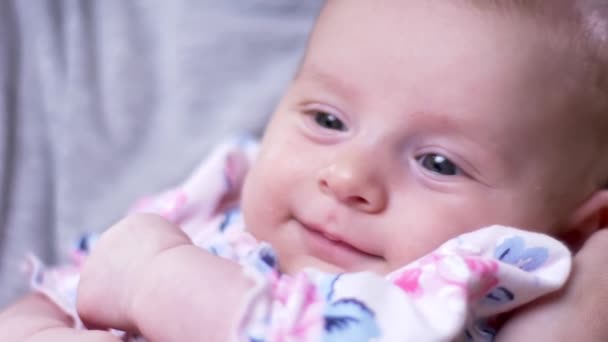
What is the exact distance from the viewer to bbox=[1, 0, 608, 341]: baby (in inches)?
38.1

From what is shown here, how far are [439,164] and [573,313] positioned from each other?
257mm

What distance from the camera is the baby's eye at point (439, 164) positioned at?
1053mm

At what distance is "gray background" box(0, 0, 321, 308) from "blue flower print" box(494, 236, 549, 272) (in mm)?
673

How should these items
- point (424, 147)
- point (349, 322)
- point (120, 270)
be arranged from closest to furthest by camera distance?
point (349, 322), point (120, 270), point (424, 147)

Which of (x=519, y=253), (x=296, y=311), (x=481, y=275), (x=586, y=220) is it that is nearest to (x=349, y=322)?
(x=296, y=311)

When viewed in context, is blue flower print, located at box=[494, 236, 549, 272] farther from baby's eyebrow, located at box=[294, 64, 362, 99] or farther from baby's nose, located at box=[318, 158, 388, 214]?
baby's eyebrow, located at box=[294, 64, 362, 99]

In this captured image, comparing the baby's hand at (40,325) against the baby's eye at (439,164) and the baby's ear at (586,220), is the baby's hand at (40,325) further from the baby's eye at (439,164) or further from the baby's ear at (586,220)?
the baby's ear at (586,220)

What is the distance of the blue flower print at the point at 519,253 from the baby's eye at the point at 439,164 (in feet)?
0.42

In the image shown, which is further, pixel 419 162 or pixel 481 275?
pixel 419 162

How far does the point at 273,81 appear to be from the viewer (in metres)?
1.56

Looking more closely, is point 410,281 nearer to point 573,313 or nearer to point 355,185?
point 355,185

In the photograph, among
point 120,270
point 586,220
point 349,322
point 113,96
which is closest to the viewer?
point 349,322

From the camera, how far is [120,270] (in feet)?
3.13

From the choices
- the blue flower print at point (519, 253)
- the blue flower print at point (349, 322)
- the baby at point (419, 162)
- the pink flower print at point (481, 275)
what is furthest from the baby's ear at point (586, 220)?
the blue flower print at point (349, 322)
